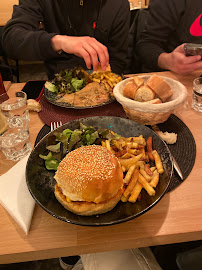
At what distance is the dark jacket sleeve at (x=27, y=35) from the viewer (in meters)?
2.07

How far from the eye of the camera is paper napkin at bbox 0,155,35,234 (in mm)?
863

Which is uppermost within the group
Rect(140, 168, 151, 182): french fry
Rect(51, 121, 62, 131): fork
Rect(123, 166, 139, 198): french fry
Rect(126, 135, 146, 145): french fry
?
Rect(126, 135, 146, 145): french fry

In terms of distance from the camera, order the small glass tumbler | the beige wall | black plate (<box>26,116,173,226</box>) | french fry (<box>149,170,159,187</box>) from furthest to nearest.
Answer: the beige wall → the small glass tumbler → french fry (<box>149,170,159,187</box>) → black plate (<box>26,116,173,226</box>)

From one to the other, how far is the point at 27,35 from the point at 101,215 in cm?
189

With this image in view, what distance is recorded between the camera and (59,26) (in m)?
2.40

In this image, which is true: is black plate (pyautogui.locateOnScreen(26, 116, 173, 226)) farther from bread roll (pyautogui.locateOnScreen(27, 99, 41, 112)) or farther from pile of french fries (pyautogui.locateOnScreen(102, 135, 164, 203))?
bread roll (pyautogui.locateOnScreen(27, 99, 41, 112))

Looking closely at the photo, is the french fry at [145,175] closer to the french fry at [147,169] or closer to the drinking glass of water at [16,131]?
the french fry at [147,169]

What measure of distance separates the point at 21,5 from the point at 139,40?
49.0 inches

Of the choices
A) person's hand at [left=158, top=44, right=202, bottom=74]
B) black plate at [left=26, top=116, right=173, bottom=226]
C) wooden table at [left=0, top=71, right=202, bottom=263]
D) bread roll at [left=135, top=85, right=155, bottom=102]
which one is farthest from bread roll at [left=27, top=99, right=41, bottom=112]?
person's hand at [left=158, top=44, right=202, bottom=74]

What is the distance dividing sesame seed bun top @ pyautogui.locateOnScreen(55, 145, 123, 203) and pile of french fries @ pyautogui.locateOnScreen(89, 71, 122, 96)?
88cm

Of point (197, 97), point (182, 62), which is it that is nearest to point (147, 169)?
point (197, 97)

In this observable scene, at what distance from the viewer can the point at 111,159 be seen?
2.96 feet

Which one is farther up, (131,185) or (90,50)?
(90,50)

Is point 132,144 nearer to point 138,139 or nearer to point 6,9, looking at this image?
point 138,139
